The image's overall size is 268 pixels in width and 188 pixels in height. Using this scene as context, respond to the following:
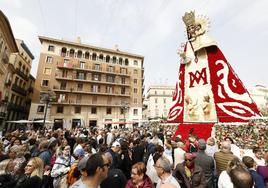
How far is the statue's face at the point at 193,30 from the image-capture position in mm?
13761

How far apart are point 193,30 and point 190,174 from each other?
13361 mm

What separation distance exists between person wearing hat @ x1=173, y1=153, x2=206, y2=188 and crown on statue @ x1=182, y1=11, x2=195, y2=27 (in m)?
13.5

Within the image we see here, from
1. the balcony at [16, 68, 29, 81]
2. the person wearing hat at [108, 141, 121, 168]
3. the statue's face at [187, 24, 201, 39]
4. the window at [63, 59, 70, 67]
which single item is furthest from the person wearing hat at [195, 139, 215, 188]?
the window at [63, 59, 70, 67]

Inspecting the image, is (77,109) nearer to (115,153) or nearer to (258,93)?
(115,153)

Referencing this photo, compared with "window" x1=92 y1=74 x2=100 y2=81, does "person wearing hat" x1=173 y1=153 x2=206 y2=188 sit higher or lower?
lower

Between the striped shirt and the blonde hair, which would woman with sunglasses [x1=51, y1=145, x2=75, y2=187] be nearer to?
the blonde hair

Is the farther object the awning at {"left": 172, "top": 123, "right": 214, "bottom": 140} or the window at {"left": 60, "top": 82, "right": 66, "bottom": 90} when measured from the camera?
the window at {"left": 60, "top": 82, "right": 66, "bottom": 90}

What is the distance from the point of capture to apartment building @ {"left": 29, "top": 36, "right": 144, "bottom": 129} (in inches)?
1272

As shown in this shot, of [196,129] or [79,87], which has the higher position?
[79,87]

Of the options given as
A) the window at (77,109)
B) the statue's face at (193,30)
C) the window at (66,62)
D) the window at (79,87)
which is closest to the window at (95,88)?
the window at (79,87)

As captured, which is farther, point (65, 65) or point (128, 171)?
point (65, 65)

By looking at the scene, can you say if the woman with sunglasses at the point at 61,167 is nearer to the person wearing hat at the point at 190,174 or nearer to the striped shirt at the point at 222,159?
the person wearing hat at the point at 190,174

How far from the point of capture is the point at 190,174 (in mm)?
3557

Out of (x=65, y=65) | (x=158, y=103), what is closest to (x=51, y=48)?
(x=65, y=65)
